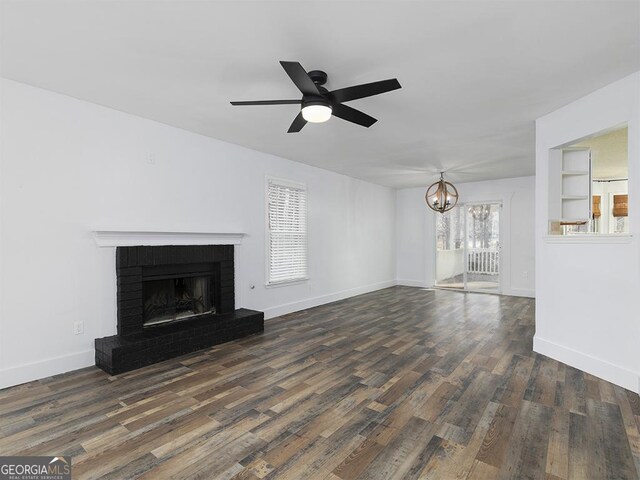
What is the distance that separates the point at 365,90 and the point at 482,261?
7.48 meters

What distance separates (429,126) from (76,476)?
177 inches

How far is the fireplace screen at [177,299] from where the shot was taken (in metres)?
4.00

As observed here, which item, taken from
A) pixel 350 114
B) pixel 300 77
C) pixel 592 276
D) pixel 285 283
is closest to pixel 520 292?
pixel 592 276

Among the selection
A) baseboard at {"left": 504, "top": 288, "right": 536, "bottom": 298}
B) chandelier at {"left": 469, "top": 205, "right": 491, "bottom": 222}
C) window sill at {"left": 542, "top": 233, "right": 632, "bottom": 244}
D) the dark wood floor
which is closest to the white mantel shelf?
the dark wood floor

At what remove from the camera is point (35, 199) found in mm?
3100

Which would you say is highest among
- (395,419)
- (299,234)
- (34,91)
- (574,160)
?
(34,91)

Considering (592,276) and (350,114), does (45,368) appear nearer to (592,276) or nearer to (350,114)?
(350,114)

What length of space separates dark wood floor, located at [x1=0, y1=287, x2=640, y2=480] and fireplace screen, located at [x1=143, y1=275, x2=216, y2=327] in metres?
0.78

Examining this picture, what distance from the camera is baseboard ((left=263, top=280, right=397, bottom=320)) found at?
5.48 metres

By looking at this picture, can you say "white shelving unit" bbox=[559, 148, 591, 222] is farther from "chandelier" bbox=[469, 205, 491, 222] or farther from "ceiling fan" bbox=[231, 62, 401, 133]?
"chandelier" bbox=[469, 205, 491, 222]

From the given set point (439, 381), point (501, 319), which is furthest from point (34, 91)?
point (501, 319)

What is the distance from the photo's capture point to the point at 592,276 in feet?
10.6

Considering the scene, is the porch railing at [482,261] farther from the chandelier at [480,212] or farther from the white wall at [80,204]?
the white wall at [80,204]

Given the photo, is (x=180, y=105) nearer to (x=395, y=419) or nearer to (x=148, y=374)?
(x=148, y=374)
